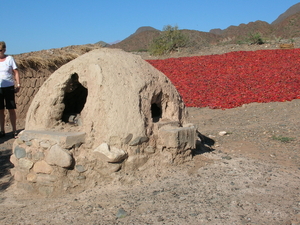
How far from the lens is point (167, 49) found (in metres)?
19.8

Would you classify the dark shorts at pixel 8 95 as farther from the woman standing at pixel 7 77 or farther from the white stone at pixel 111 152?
the white stone at pixel 111 152

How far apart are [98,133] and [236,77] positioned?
28.9 feet

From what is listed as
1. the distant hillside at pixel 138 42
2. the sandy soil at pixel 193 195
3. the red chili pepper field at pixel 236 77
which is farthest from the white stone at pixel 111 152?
the distant hillside at pixel 138 42

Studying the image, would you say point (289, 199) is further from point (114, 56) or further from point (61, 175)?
point (114, 56)

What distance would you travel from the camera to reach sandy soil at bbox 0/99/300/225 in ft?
10.3

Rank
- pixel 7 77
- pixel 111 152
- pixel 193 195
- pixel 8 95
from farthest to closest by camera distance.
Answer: pixel 8 95 → pixel 7 77 → pixel 111 152 → pixel 193 195

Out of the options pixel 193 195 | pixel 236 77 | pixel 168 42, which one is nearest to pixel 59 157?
pixel 193 195


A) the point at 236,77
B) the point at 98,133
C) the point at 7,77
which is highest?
the point at 7,77

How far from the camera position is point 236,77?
11875 mm

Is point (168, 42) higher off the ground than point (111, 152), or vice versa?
point (168, 42)

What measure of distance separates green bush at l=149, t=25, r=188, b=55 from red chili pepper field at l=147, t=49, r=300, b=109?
3699 millimetres

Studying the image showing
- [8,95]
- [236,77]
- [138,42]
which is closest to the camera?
[8,95]

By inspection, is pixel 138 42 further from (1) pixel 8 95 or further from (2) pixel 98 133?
(2) pixel 98 133

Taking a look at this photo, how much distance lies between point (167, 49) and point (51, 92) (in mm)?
15843
